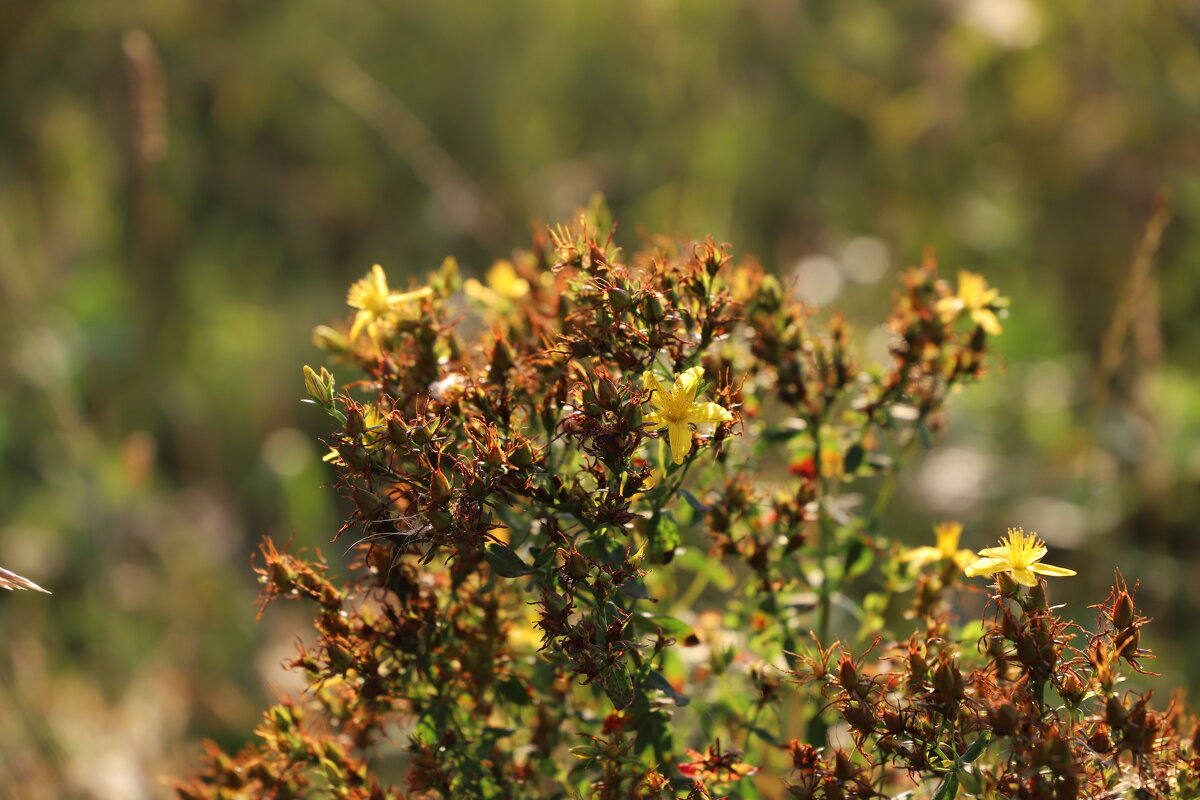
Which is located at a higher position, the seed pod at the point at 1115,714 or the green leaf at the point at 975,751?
the seed pod at the point at 1115,714

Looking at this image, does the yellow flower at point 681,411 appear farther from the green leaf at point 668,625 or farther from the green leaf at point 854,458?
the green leaf at point 854,458

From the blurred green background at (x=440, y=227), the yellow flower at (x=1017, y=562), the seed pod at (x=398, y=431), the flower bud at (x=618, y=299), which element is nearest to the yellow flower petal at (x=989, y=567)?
the yellow flower at (x=1017, y=562)

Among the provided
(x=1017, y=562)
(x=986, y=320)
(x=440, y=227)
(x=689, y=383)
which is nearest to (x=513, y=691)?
(x=689, y=383)

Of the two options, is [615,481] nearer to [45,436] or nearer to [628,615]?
[628,615]

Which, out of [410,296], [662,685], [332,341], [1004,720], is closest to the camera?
[1004,720]

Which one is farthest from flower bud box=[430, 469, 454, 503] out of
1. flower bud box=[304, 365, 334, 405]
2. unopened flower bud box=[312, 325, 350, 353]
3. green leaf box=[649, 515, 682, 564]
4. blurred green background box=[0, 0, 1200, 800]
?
blurred green background box=[0, 0, 1200, 800]

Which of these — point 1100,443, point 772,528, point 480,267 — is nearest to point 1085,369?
point 1100,443

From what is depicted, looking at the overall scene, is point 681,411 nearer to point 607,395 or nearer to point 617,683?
point 607,395

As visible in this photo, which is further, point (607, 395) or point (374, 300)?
point (374, 300)
